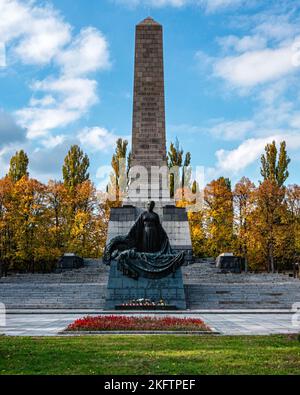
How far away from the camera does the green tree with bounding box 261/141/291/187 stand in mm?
49781

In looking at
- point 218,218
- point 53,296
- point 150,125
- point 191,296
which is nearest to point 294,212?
point 218,218

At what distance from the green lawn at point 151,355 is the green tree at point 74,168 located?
1678 inches

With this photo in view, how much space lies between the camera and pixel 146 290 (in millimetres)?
20422

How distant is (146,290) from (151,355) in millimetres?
12400

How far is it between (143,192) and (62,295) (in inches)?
346

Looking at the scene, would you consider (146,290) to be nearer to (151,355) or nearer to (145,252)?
(145,252)

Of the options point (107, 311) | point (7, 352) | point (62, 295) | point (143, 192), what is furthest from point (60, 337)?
point (143, 192)

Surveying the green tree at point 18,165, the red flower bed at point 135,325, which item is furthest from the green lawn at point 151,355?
the green tree at point 18,165

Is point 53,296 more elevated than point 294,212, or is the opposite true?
point 294,212

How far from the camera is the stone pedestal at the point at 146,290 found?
800 inches

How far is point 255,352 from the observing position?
8.39 m

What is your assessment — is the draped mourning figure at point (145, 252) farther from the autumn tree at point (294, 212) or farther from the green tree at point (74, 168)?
the green tree at point (74, 168)

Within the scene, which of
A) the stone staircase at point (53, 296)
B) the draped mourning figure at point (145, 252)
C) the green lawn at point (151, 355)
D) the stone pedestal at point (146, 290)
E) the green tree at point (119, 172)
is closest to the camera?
the green lawn at point (151, 355)
